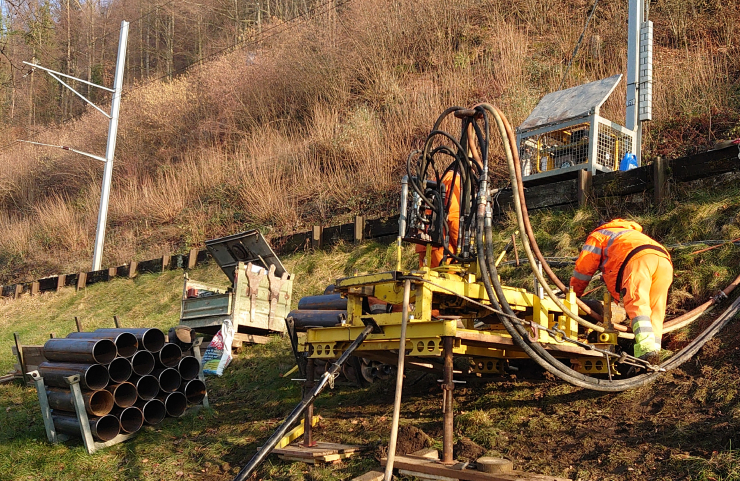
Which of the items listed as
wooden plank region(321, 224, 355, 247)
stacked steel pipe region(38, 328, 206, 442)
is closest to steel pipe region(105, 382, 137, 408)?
stacked steel pipe region(38, 328, 206, 442)

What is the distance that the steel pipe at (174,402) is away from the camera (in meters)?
7.89

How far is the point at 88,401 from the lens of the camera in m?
7.25

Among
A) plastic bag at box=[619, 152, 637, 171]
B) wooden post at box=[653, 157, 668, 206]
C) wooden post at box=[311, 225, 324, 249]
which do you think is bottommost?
wooden post at box=[311, 225, 324, 249]

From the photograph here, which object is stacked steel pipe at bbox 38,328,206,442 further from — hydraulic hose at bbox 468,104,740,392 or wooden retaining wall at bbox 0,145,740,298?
wooden retaining wall at bbox 0,145,740,298

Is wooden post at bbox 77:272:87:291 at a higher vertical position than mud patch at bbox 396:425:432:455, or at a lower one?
higher

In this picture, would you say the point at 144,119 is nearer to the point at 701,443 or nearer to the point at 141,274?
the point at 141,274

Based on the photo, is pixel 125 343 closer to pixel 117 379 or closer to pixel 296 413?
pixel 117 379

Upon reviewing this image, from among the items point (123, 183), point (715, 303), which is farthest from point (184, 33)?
point (715, 303)

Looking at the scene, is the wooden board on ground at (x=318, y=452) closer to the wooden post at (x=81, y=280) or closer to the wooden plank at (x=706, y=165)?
the wooden plank at (x=706, y=165)

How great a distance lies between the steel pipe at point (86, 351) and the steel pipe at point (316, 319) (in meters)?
2.08

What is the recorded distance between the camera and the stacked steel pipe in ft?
24.1

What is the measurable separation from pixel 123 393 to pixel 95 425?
527 millimetres

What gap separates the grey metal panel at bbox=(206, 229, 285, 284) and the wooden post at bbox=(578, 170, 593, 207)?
441 cm

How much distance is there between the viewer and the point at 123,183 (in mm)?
25297
